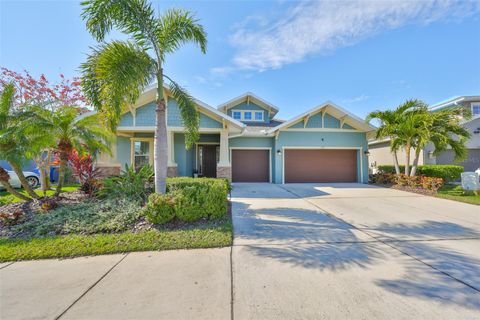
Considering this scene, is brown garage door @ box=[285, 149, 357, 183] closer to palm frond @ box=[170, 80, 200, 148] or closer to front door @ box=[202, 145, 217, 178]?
front door @ box=[202, 145, 217, 178]

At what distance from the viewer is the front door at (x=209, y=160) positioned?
13.7 meters

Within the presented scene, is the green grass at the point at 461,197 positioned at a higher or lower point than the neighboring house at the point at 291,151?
lower

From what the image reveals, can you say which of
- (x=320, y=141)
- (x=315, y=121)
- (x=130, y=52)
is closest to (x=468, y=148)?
(x=320, y=141)

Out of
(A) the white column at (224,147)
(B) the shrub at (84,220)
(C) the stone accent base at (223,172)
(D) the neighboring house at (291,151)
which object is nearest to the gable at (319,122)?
(D) the neighboring house at (291,151)

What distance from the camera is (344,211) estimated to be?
617 cm

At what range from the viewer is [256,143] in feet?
44.4

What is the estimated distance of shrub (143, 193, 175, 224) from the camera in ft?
15.1

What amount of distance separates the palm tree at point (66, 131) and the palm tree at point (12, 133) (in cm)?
36

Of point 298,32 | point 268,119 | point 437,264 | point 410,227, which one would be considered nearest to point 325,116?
point 268,119

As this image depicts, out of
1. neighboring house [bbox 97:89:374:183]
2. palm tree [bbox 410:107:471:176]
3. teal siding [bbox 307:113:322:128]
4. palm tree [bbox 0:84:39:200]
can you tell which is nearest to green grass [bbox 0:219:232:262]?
palm tree [bbox 0:84:39:200]

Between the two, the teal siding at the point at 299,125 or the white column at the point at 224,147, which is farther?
the teal siding at the point at 299,125

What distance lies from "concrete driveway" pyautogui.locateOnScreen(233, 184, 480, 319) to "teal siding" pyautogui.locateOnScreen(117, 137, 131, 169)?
9704mm

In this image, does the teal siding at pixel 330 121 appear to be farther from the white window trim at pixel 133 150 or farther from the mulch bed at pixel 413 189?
the white window trim at pixel 133 150

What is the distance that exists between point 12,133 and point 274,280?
734 cm
